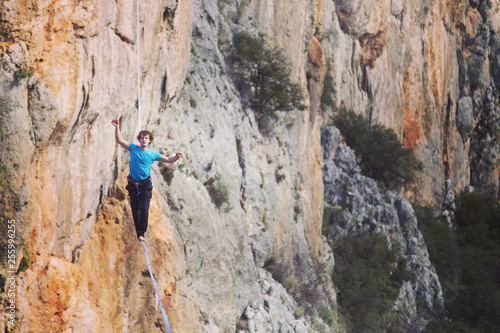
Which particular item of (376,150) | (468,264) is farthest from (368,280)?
(468,264)

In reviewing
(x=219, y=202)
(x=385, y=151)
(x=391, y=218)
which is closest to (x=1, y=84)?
(x=219, y=202)

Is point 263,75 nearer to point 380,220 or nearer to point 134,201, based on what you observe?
point 134,201

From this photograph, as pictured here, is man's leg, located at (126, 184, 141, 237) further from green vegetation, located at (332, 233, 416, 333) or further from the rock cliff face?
green vegetation, located at (332, 233, 416, 333)

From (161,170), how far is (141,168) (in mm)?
3666

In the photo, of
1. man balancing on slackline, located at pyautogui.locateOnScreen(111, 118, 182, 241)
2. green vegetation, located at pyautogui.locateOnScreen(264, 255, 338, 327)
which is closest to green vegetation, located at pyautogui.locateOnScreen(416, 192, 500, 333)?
green vegetation, located at pyautogui.locateOnScreen(264, 255, 338, 327)

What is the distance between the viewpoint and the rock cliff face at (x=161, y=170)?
7711 millimetres

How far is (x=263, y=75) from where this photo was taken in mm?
18734

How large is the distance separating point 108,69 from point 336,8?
82.3 ft

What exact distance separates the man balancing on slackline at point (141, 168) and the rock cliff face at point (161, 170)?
83 cm

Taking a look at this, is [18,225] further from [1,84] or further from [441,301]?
[441,301]

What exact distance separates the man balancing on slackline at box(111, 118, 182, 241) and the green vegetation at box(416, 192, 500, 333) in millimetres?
21805

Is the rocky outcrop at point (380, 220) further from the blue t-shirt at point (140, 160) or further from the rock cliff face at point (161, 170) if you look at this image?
the blue t-shirt at point (140, 160)

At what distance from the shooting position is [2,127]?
23.8 feet

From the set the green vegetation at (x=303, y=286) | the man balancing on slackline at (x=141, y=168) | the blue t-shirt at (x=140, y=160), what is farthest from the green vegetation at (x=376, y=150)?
the blue t-shirt at (x=140, y=160)
